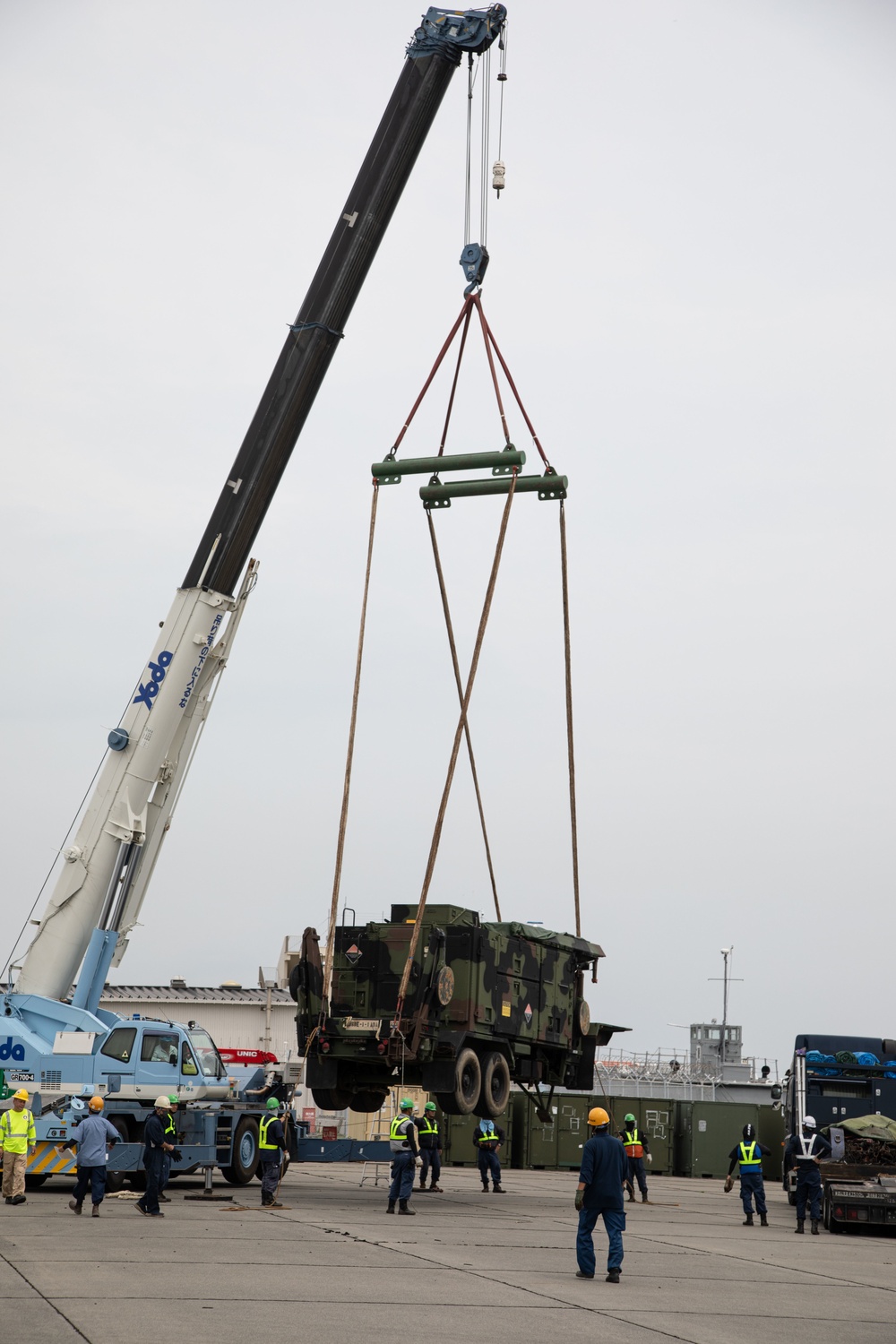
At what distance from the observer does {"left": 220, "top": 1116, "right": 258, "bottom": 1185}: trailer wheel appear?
65.4ft

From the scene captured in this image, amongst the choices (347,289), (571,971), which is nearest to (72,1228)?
(571,971)

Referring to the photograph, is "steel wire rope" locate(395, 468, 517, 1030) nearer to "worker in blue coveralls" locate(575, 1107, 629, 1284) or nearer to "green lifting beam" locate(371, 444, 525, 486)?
"green lifting beam" locate(371, 444, 525, 486)

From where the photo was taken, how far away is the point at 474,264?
62.6ft

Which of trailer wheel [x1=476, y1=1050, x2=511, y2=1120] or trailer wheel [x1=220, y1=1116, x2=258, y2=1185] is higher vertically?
trailer wheel [x1=476, y1=1050, x2=511, y2=1120]

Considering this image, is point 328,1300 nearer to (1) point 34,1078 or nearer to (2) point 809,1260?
(2) point 809,1260

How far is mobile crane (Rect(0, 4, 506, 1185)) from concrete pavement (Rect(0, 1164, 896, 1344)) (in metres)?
1.38

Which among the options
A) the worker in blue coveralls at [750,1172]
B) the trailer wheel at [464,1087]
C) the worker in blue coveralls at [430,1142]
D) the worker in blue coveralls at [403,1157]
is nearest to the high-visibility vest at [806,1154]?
the worker in blue coveralls at [750,1172]

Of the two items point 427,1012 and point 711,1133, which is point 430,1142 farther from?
point 711,1133

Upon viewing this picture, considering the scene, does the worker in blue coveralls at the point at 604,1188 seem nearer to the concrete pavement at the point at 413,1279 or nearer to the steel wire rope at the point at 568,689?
the concrete pavement at the point at 413,1279

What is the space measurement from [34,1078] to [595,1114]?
961 cm

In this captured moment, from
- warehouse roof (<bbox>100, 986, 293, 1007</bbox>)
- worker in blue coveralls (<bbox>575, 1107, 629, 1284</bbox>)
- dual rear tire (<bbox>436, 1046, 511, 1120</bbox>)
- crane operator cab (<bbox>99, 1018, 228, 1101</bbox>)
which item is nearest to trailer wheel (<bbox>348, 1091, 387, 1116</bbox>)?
dual rear tire (<bbox>436, 1046, 511, 1120</bbox>)

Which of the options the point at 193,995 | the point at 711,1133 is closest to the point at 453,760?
the point at 711,1133

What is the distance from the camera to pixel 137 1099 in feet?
63.3

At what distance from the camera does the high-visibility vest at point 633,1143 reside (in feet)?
70.3
